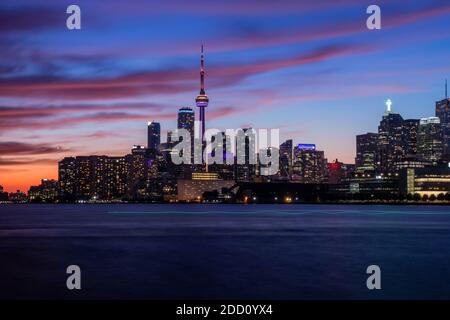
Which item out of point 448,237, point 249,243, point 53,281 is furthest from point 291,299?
point 448,237

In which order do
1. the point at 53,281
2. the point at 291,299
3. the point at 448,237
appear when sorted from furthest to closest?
the point at 448,237
the point at 53,281
the point at 291,299

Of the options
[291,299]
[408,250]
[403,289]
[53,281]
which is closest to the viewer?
[291,299]

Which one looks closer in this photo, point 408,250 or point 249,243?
point 408,250

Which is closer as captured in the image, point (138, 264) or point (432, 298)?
point (432, 298)
